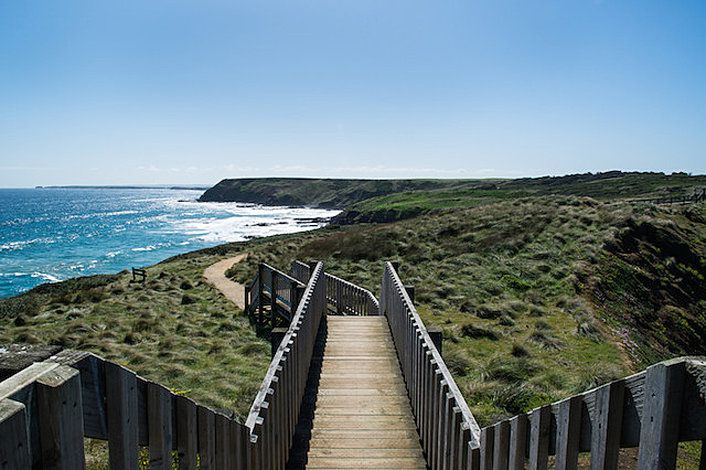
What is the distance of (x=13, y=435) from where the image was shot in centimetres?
111

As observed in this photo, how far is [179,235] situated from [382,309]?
246 feet

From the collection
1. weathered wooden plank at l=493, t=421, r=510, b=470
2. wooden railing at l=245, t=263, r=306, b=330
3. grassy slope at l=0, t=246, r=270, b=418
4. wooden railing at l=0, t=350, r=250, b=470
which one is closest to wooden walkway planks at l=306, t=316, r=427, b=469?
grassy slope at l=0, t=246, r=270, b=418

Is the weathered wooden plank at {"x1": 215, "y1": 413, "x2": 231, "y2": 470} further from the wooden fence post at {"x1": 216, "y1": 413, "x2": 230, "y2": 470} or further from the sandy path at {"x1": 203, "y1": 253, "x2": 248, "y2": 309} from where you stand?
the sandy path at {"x1": 203, "y1": 253, "x2": 248, "y2": 309}

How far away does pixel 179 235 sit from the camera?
78.1m

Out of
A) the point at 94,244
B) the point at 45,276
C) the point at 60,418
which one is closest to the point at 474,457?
the point at 60,418

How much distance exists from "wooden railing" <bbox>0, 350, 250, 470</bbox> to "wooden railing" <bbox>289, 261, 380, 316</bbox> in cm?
870

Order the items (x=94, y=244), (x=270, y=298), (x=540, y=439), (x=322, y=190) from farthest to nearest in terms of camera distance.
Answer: (x=322, y=190)
(x=94, y=244)
(x=270, y=298)
(x=540, y=439)

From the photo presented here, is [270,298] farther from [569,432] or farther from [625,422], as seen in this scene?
[625,422]

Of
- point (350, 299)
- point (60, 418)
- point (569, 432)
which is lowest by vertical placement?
point (350, 299)

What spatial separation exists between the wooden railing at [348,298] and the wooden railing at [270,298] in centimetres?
73

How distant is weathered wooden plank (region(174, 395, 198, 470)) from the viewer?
2094 mm

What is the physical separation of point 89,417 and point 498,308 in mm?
11876

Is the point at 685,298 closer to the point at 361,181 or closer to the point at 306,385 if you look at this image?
the point at 306,385

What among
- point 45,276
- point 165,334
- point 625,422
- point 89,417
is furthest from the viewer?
point 45,276
